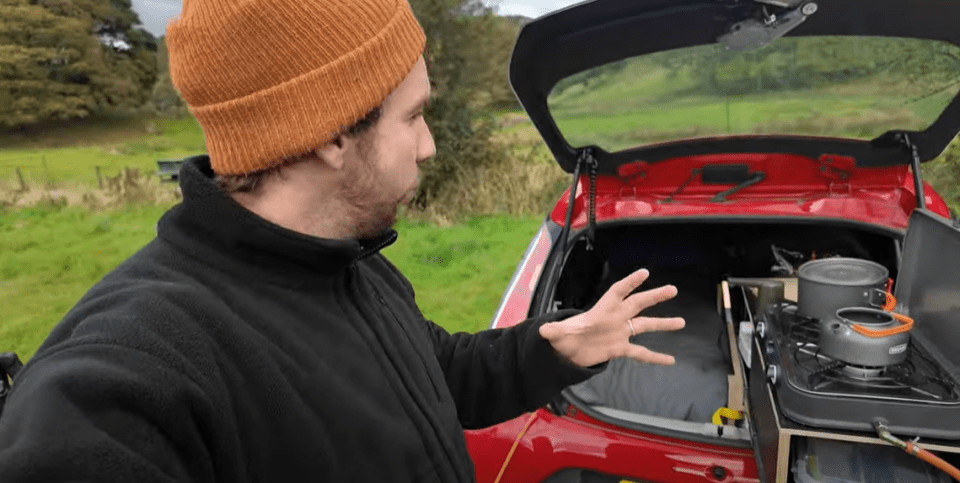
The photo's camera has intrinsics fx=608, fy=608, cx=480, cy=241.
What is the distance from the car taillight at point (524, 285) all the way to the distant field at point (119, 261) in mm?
2002

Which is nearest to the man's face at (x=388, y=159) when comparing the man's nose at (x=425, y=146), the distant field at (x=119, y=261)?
the man's nose at (x=425, y=146)

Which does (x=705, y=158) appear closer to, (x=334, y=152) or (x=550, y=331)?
(x=550, y=331)

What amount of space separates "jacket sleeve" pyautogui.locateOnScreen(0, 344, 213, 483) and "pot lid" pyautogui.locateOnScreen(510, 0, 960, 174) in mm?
1835

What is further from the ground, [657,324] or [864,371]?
[657,324]

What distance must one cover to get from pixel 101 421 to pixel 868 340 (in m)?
1.55

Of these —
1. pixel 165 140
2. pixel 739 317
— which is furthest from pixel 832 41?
pixel 165 140

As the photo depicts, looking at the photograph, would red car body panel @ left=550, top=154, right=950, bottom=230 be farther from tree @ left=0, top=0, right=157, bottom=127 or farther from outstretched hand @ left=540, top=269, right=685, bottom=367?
tree @ left=0, top=0, right=157, bottom=127

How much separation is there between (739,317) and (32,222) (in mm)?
9751

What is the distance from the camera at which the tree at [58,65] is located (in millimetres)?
13180

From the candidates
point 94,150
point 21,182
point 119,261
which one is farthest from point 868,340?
point 94,150

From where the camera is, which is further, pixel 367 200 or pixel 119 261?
pixel 119 261

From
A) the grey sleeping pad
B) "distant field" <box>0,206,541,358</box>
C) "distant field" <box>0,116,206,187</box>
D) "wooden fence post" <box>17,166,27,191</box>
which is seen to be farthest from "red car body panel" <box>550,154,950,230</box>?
"wooden fence post" <box>17,166,27,191</box>

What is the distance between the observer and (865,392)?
Result: 140 cm

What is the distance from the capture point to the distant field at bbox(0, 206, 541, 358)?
483cm
